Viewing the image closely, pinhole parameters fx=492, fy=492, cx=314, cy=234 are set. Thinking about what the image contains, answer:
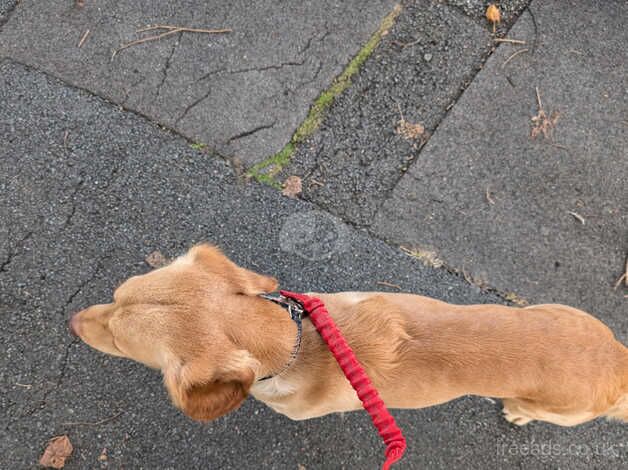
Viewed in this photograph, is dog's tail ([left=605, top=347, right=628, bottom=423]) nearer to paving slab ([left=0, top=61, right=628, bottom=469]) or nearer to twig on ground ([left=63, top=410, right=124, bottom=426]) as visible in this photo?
paving slab ([left=0, top=61, right=628, bottom=469])

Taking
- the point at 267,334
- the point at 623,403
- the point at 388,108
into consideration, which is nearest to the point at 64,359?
the point at 267,334

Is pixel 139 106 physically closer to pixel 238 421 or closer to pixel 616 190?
pixel 238 421

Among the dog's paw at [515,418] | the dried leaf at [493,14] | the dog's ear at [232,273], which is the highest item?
the dried leaf at [493,14]

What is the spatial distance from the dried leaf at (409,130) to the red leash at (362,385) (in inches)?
78.9

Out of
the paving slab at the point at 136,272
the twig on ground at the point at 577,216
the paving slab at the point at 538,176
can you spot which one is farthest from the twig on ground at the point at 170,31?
the twig on ground at the point at 577,216

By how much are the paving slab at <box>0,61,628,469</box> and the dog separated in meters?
0.73

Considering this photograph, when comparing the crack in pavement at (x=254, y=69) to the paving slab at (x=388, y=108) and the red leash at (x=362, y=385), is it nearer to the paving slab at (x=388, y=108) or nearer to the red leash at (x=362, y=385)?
the paving slab at (x=388, y=108)

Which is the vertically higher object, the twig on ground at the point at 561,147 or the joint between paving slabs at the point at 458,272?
the twig on ground at the point at 561,147

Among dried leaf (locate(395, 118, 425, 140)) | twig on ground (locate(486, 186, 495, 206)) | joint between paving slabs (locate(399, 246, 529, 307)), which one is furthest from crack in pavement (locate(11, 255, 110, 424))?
twig on ground (locate(486, 186, 495, 206))

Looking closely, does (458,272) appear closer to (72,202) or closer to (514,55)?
(514,55)

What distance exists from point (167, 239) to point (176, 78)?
4.31 feet

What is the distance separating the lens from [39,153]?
3.60 m

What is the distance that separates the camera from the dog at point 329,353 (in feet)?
6.64

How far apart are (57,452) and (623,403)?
130 inches
